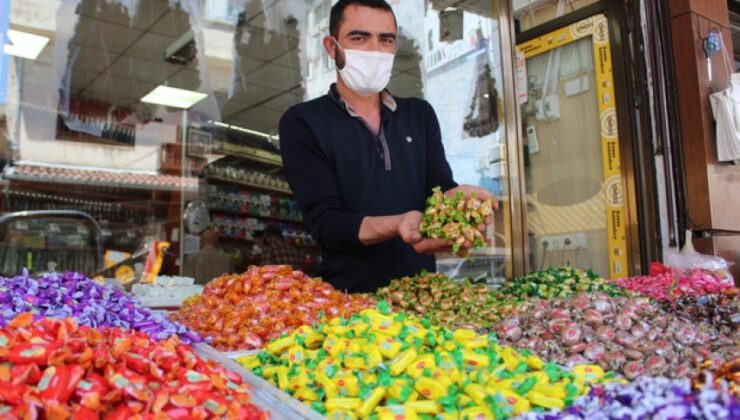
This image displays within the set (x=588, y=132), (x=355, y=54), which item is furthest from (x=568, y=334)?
(x=588, y=132)

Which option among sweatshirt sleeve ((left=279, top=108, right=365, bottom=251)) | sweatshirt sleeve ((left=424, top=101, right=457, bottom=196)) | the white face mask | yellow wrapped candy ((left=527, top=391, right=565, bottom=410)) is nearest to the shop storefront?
yellow wrapped candy ((left=527, top=391, right=565, bottom=410))

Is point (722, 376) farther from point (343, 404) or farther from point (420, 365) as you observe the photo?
point (343, 404)

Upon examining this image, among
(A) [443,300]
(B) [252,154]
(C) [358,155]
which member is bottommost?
(A) [443,300]

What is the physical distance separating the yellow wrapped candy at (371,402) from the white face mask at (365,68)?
127 cm

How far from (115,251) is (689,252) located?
5381 millimetres

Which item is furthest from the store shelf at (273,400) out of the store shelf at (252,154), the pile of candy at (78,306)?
the store shelf at (252,154)

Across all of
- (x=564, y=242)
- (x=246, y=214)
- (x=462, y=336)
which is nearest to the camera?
(x=462, y=336)

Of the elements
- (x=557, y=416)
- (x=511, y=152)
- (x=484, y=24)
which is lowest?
(x=557, y=416)

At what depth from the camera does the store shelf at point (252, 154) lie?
6648 mm

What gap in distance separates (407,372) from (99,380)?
0.46 metres

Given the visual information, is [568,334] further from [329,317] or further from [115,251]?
[115,251]

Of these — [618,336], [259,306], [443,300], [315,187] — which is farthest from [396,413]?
[315,187]

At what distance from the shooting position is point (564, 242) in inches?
149

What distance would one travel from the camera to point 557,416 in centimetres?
80
